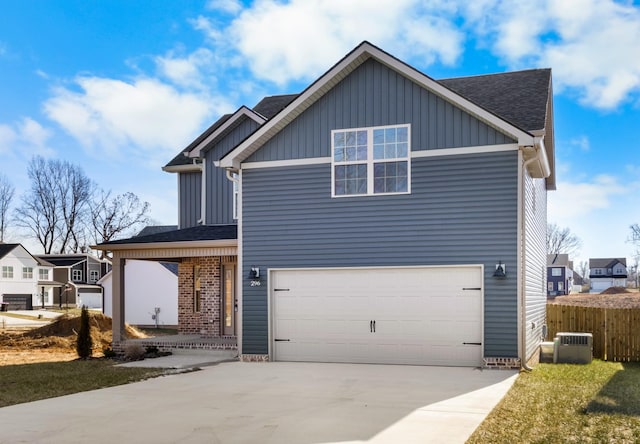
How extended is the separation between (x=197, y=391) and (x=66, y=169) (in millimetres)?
53101

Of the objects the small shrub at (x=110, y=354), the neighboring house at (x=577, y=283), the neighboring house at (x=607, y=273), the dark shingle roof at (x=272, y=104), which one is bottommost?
the neighboring house at (x=577, y=283)

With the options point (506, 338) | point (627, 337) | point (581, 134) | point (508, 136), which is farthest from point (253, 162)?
point (581, 134)

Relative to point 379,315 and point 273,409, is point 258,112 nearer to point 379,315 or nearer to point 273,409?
point 379,315

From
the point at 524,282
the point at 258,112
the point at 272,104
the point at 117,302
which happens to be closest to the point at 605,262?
the point at 272,104

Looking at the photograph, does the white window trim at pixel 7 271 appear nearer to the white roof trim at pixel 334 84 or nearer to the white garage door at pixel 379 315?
the white roof trim at pixel 334 84

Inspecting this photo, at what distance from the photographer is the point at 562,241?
8475 centimetres

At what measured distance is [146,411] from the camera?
876 centimetres

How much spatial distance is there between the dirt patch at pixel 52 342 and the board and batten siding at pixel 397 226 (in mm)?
6205

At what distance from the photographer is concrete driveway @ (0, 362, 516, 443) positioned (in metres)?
7.34

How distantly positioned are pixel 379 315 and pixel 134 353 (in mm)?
6121

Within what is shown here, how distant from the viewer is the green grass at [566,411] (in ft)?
23.3

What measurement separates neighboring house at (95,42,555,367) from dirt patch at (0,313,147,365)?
573 centimetres

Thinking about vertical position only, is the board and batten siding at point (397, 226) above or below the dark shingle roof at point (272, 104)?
below

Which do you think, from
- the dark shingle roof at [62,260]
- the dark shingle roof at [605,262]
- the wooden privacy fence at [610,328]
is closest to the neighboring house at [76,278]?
the dark shingle roof at [62,260]
